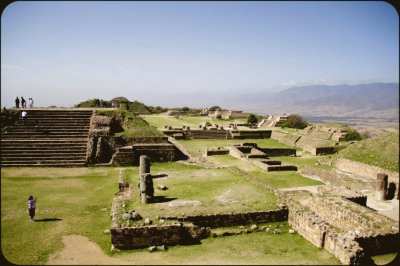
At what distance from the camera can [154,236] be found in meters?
10.8

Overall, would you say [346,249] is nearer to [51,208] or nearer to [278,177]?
[278,177]

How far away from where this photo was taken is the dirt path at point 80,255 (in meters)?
9.48

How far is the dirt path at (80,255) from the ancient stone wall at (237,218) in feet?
8.99

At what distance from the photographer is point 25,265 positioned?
30.0 feet

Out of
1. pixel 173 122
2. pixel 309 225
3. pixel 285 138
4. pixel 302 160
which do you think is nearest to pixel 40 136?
pixel 309 225

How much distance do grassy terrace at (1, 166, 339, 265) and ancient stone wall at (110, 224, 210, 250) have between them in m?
0.32

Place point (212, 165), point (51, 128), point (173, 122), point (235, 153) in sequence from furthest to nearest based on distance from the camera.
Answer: point (173, 122)
point (235, 153)
point (51, 128)
point (212, 165)

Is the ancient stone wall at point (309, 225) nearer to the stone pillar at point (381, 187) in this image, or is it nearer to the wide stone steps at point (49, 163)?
the stone pillar at point (381, 187)

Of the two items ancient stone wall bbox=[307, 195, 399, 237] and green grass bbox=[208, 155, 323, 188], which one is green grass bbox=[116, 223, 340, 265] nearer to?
ancient stone wall bbox=[307, 195, 399, 237]

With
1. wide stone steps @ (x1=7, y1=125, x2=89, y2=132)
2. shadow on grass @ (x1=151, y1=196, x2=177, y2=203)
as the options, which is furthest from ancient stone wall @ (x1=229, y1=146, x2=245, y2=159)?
shadow on grass @ (x1=151, y1=196, x2=177, y2=203)

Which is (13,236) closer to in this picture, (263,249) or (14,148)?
(263,249)

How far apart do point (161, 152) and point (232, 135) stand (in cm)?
1388

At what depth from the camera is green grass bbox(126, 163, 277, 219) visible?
40.5 feet

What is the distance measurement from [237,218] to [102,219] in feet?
16.4
